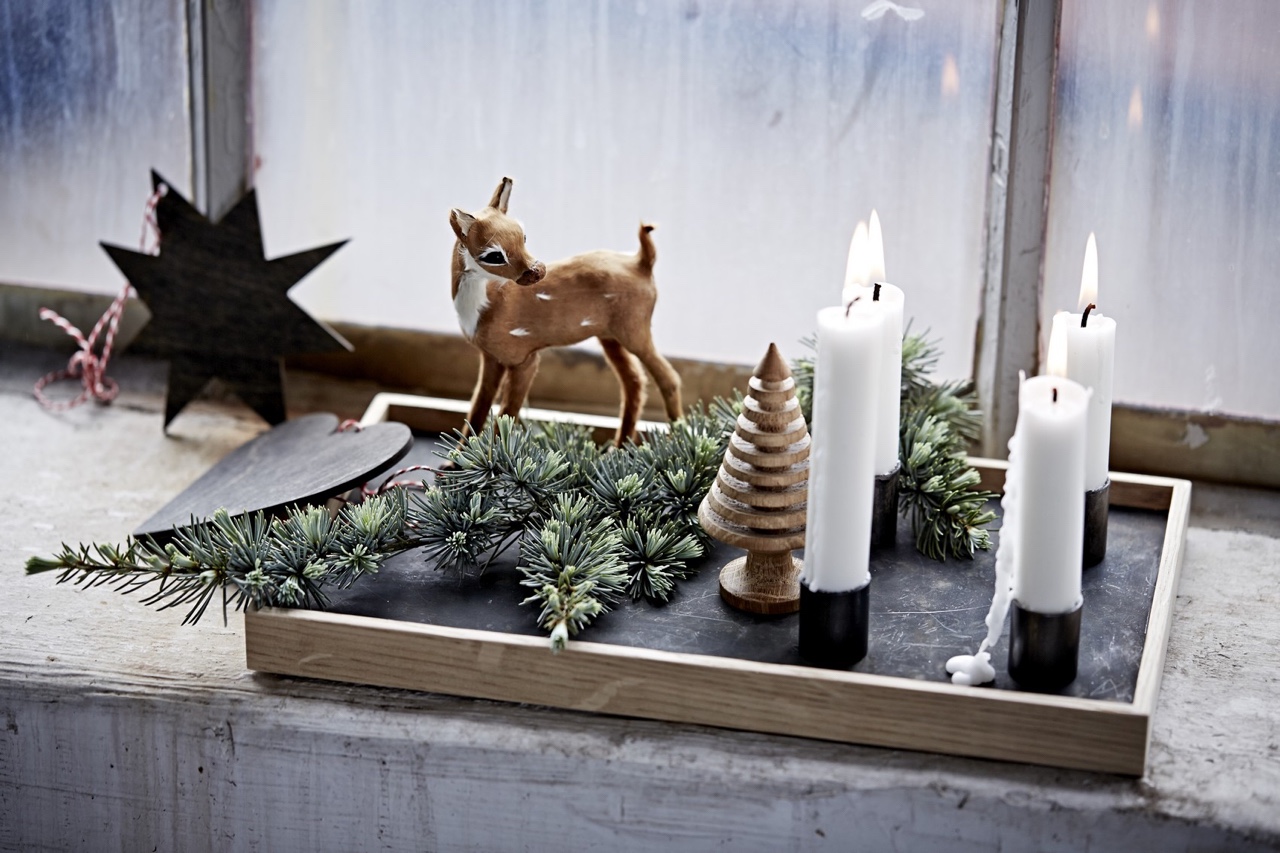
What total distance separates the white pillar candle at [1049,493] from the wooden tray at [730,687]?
67mm

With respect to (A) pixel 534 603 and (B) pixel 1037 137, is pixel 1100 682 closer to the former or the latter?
(A) pixel 534 603

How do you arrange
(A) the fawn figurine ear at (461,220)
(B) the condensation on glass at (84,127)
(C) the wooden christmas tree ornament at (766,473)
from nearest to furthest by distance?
(C) the wooden christmas tree ornament at (766,473)
(A) the fawn figurine ear at (461,220)
(B) the condensation on glass at (84,127)

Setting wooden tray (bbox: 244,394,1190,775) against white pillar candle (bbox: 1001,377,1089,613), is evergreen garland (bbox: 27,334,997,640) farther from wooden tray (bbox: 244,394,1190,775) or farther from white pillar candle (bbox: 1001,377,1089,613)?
white pillar candle (bbox: 1001,377,1089,613)

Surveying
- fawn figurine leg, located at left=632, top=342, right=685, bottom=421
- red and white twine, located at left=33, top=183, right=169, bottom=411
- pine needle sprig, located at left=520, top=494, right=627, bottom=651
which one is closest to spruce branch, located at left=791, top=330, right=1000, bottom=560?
fawn figurine leg, located at left=632, top=342, right=685, bottom=421

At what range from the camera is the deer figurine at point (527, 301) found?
1.04 metres

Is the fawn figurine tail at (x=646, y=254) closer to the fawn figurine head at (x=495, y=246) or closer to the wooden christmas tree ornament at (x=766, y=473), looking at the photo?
the fawn figurine head at (x=495, y=246)

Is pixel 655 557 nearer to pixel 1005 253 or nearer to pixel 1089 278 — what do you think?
pixel 1089 278

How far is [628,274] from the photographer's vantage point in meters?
1.11

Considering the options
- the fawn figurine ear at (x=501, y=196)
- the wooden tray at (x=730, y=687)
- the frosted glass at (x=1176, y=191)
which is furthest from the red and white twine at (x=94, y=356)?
the frosted glass at (x=1176, y=191)

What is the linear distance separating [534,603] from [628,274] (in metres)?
0.28

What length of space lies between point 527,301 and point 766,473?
0.27 meters

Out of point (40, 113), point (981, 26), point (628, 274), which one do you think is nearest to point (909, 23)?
point (981, 26)

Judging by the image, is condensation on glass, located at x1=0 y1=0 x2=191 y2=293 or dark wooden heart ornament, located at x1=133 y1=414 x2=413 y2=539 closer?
dark wooden heart ornament, located at x1=133 y1=414 x2=413 y2=539

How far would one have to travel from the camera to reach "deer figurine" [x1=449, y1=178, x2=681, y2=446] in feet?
3.40
